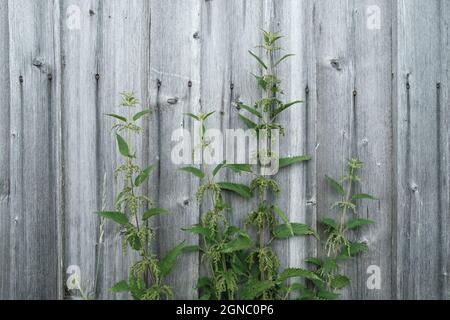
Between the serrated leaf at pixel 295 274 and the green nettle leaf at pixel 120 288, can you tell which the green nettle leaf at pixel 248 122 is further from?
the green nettle leaf at pixel 120 288

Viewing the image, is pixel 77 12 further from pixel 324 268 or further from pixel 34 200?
pixel 324 268

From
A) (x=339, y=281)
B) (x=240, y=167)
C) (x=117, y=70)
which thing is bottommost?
(x=339, y=281)

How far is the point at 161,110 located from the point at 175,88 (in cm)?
15

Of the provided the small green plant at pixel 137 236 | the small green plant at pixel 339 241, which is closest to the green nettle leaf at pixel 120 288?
the small green plant at pixel 137 236

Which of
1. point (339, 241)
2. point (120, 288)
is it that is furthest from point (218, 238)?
point (339, 241)

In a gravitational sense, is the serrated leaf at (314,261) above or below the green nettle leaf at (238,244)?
below

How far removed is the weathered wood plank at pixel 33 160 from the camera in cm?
227

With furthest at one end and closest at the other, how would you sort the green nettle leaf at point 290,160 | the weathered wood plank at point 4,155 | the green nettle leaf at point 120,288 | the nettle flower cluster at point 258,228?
the weathered wood plank at point 4,155 → the green nettle leaf at point 290,160 → the nettle flower cluster at point 258,228 → the green nettle leaf at point 120,288

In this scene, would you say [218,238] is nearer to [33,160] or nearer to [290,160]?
[290,160]

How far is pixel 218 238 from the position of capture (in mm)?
2125

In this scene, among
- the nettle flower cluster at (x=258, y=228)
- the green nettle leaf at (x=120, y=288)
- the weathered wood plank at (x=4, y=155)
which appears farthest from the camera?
the weathered wood plank at (x=4, y=155)

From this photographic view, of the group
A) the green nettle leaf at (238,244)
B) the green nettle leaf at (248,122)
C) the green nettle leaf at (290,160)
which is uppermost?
the green nettle leaf at (248,122)

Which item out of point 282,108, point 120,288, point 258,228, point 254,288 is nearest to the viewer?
point 120,288
